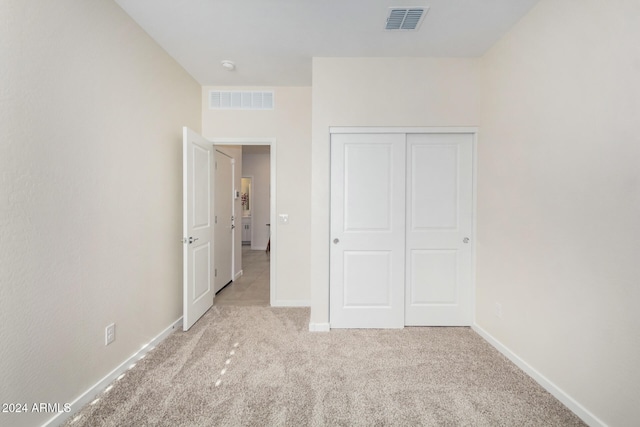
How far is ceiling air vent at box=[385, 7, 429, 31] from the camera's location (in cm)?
198

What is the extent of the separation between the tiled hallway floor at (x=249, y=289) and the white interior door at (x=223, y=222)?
18 centimetres

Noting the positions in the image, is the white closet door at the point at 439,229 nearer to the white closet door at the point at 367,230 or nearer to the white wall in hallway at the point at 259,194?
the white closet door at the point at 367,230

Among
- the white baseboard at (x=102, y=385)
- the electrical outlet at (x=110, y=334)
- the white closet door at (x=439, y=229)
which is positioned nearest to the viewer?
the white baseboard at (x=102, y=385)

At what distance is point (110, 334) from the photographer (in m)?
1.90

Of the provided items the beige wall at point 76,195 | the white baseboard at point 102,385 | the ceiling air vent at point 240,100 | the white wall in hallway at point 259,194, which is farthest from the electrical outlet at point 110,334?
the white wall in hallway at point 259,194

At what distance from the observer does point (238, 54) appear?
101 inches

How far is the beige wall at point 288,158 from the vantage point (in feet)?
10.8

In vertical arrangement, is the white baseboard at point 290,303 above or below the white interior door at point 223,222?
below

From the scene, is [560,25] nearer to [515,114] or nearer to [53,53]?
[515,114]

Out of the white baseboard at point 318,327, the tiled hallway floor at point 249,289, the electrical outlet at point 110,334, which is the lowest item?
the tiled hallway floor at point 249,289

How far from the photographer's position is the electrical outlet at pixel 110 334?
187 centimetres

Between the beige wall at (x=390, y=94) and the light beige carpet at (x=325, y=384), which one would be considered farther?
the beige wall at (x=390, y=94)

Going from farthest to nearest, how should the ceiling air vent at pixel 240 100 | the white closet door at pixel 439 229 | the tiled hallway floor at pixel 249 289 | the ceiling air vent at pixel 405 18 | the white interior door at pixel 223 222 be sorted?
the white interior door at pixel 223 222, the tiled hallway floor at pixel 249 289, the ceiling air vent at pixel 240 100, the white closet door at pixel 439 229, the ceiling air vent at pixel 405 18

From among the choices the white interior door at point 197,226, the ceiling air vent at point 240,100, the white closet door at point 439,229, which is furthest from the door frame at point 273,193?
the white closet door at point 439,229
